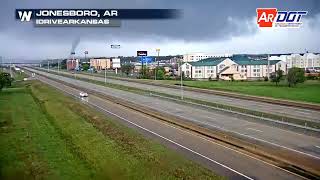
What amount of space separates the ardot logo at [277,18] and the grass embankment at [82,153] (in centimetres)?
1835

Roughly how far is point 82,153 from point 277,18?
25945mm

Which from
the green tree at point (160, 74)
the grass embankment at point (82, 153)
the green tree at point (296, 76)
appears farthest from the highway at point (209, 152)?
the green tree at point (160, 74)

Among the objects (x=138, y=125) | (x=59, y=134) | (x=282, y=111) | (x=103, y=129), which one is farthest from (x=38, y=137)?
(x=282, y=111)

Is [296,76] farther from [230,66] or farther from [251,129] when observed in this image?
[251,129]

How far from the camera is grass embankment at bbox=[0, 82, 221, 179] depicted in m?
20.6

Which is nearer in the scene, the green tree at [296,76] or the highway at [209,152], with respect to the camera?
the highway at [209,152]

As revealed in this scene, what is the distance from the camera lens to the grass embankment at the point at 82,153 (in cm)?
2056

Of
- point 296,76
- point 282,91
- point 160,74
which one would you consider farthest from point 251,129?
point 160,74

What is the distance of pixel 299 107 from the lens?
5259cm

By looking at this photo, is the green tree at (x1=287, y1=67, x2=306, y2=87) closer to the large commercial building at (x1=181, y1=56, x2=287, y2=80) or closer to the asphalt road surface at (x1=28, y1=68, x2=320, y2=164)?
the asphalt road surface at (x1=28, y1=68, x2=320, y2=164)

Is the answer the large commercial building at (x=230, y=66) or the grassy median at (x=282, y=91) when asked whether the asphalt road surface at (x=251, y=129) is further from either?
the large commercial building at (x=230, y=66)

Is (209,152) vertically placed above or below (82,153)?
below

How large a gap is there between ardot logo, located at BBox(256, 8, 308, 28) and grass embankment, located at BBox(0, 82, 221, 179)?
1835 cm

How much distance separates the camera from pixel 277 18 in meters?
41.6
